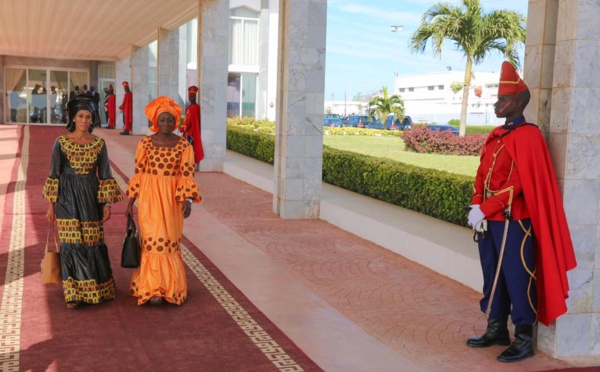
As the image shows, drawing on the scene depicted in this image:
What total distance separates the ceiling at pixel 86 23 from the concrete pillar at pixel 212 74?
3.73ft

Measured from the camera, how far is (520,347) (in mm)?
4723

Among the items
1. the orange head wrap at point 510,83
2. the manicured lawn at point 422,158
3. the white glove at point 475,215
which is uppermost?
the orange head wrap at point 510,83

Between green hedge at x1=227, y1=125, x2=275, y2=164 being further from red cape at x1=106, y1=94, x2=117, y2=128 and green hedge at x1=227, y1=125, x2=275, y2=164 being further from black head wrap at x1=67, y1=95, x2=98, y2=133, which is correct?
red cape at x1=106, y1=94, x2=117, y2=128

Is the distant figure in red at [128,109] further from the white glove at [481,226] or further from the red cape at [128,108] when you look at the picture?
the white glove at [481,226]

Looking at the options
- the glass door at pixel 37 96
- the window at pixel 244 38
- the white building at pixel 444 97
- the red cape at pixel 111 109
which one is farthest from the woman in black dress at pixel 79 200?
the white building at pixel 444 97

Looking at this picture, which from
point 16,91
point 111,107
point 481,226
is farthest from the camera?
point 16,91

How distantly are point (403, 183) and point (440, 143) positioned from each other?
566 inches

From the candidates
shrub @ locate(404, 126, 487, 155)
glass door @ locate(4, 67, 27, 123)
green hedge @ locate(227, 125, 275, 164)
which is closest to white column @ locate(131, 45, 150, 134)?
green hedge @ locate(227, 125, 275, 164)

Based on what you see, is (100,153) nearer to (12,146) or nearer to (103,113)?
(12,146)

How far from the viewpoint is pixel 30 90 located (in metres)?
32.8

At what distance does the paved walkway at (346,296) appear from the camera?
4801 millimetres

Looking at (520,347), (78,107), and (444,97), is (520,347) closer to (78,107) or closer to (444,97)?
(78,107)

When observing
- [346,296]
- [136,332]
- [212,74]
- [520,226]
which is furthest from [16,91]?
[520,226]

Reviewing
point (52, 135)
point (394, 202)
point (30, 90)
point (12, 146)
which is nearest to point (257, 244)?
point (394, 202)
